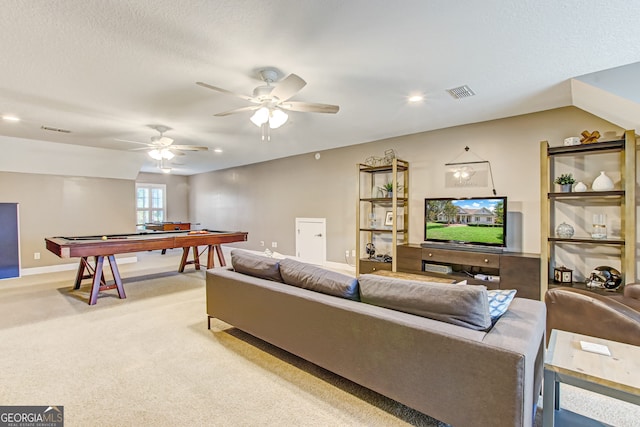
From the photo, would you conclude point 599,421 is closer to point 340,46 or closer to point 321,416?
point 321,416

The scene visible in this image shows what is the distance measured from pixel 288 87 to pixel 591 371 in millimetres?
2515

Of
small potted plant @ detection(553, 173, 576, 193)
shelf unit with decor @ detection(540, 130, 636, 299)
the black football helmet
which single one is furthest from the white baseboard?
the black football helmet

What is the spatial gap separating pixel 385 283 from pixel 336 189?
4197 mm

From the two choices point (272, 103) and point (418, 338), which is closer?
point (418, 338)

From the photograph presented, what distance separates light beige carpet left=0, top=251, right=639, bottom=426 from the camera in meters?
1.80

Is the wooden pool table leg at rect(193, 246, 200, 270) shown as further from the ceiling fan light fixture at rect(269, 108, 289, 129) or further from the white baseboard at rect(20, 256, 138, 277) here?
the ceiling fan light fixture at rect(269, 108, 289, 129)

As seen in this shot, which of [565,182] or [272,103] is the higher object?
[272,103]

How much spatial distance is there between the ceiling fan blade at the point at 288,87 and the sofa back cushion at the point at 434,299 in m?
1.57

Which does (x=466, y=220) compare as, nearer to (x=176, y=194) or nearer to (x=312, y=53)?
(x=312, y=53)

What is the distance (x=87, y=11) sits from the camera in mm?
1906

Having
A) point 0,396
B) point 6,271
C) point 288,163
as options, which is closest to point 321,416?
point 0,396

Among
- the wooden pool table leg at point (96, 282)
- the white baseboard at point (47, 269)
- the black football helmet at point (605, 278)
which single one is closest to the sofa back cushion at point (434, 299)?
the black football helmet at point (605, 278)

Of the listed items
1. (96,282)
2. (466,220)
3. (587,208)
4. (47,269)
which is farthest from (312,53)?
(47,269)

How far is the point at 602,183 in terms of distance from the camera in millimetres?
3201
